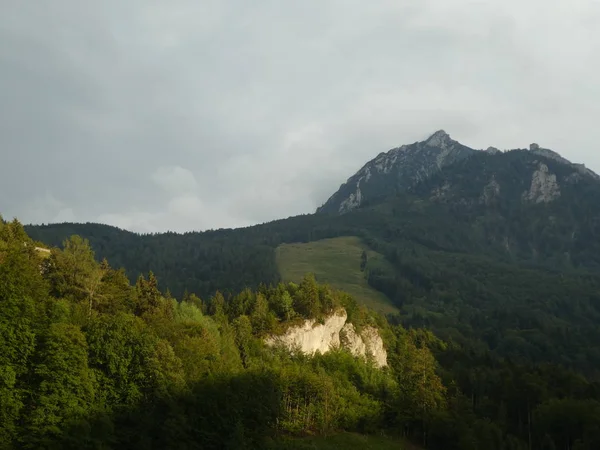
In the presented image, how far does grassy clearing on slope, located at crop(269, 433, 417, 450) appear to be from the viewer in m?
86.6

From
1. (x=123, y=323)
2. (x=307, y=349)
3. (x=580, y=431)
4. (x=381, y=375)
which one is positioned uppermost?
(x=123, y=323)

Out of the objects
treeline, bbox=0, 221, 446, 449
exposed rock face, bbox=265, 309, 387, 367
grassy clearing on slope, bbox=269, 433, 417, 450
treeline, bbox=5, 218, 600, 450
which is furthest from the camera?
exposed rock face, bbox=265, 309, 387, 367

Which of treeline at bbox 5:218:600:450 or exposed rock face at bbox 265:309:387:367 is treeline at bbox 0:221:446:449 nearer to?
treeline at bbox 5:218:600:450

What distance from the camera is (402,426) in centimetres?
11075

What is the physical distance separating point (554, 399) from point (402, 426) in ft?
128

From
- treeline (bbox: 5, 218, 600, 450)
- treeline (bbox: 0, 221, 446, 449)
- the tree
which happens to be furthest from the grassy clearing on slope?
the tree

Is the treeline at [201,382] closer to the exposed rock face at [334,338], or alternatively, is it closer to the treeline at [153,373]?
the treeline at [153,373]

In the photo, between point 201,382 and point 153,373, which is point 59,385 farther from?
point 201,382

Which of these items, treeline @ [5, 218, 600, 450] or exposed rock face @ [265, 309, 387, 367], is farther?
exposed rock face @ [265, 309, 387, 367]

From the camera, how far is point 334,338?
449 feet

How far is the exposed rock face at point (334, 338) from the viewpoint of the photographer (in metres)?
121

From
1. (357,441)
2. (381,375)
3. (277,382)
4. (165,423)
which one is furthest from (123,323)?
(381,375)

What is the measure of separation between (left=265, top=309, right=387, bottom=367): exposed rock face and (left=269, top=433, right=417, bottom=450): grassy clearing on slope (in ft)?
89.2

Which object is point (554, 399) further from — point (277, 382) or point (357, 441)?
point (277, 382)
